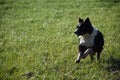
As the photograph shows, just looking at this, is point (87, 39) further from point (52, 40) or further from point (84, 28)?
point (52, 40)

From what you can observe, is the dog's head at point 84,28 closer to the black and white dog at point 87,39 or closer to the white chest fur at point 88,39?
the black and white dog at point 87,39

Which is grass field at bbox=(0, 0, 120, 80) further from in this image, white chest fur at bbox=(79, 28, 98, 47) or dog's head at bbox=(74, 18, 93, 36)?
dog's head at bbox=(74, 18, 93, 36)

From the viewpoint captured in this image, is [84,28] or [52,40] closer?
[84,28]

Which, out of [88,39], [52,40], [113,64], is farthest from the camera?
[52,40]

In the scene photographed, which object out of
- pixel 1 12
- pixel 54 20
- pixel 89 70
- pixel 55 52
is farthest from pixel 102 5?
pixel 89 70

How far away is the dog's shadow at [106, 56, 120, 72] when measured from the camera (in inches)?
366

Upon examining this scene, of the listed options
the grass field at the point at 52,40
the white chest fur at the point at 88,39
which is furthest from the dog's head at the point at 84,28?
the grass field at the point at 52,40

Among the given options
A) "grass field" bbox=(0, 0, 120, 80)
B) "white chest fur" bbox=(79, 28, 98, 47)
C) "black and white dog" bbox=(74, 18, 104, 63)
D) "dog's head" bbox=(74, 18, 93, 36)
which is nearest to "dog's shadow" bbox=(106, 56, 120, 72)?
"grass field" bbox=(0, 0, 120, 80)

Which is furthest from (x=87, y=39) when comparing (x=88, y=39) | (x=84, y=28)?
(x=84, y=28)

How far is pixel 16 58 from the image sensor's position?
10.8 meters

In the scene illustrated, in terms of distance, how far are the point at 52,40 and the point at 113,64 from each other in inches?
178

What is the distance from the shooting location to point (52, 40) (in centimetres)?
1350

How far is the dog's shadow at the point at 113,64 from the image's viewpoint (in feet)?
30.5

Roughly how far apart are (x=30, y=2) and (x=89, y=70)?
17459 millimetres
